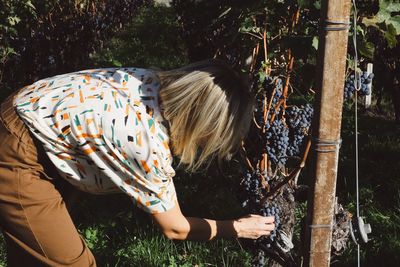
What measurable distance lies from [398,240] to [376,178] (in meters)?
1.05

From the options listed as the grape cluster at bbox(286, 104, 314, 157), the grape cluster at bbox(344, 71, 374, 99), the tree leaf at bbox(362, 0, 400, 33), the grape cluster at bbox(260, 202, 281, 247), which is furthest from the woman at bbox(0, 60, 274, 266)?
the tree leaf at bbox(362, 0, 400, 33)

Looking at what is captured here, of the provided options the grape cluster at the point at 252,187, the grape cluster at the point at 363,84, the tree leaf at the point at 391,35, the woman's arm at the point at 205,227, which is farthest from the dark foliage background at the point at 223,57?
the woman's arm at the point at 205,227

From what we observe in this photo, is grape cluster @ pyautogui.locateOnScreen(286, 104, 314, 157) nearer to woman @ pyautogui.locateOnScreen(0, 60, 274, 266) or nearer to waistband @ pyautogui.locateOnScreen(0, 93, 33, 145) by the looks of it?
woman @ pyautogui.locateOnScreen(0, 60, 274, 266)

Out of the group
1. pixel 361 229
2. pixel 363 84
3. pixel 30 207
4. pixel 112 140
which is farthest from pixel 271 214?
pixel 30 207

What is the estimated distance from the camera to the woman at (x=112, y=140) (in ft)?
6.37

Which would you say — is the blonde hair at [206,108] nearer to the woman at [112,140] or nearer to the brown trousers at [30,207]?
the woman at [112,140]

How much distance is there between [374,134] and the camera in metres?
5.36

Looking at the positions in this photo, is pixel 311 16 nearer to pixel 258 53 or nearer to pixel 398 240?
pixel 258 53

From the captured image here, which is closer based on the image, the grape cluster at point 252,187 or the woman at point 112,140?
the woman at point 112,140

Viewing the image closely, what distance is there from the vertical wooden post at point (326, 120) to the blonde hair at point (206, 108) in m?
0.29

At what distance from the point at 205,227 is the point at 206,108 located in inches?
19.0

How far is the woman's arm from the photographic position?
206 centimetres

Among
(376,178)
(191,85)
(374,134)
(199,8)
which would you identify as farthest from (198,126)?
(374,134)

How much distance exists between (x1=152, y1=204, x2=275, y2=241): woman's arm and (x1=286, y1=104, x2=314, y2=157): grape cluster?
366 mm
